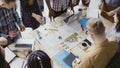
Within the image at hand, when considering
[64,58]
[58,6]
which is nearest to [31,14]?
[58,6]

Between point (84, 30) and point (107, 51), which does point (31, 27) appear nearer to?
point (84, 30)

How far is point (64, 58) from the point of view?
7.98ft

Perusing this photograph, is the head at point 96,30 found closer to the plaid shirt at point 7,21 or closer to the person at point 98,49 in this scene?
the person at point 98,49

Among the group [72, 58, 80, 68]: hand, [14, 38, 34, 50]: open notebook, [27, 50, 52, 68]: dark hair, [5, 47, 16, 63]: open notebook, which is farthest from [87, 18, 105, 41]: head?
[5, 47, 16, 63]: open notebook

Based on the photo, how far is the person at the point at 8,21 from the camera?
Answer: 2531 millimetres

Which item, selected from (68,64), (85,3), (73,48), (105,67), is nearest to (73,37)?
(73,48)

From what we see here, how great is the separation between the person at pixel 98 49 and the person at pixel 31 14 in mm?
1251

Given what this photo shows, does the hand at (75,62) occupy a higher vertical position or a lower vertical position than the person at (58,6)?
lower

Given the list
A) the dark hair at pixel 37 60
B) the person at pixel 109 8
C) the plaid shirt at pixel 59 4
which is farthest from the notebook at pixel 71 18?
the dark hair at pixel 37 60

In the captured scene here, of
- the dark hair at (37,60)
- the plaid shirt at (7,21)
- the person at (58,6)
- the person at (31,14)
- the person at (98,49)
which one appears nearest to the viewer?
the person at (98,49)

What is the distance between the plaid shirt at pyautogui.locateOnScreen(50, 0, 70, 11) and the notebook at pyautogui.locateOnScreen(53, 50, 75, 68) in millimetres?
878

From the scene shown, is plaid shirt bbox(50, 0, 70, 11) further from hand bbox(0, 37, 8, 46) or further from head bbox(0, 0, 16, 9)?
hand bbox(0, 37, 8, 46)

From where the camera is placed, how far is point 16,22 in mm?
2895

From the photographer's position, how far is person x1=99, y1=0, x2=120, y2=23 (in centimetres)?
304
